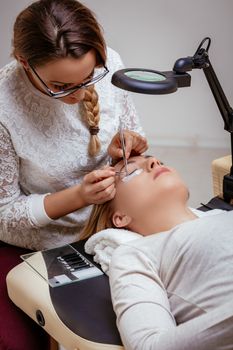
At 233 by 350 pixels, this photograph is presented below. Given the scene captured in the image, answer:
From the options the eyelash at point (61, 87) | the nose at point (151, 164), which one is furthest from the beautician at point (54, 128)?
the nose at point (151, 164)

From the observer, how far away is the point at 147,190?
1314 mm

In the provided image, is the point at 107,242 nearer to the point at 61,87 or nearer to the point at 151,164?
the point at 151,164

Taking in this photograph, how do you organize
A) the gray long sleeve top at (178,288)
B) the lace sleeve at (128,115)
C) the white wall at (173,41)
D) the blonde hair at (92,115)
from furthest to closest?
the white wall at (173,41) < the lace sleeve at (128,115) < the blonde hair at (92,115) < the gray long sleeve top at (178,288)

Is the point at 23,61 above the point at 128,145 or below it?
above

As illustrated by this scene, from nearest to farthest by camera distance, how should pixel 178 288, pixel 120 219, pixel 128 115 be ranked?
pixel 178 288
pixel 120 219
pixel 128 115

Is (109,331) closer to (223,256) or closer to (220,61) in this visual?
(223,256)

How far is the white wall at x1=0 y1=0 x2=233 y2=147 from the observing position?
2715mm

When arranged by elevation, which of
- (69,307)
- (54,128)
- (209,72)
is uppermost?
(209,72)

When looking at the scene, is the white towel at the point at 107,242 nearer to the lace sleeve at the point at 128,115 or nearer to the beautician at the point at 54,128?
the beautician at the point at 54,128

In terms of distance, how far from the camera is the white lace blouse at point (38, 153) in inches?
57.1

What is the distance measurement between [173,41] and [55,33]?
5.40ft

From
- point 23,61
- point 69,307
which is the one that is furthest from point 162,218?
point 23,61

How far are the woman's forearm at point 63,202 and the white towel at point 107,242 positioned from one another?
0.39 feet

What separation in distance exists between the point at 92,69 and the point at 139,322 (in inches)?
26.1
